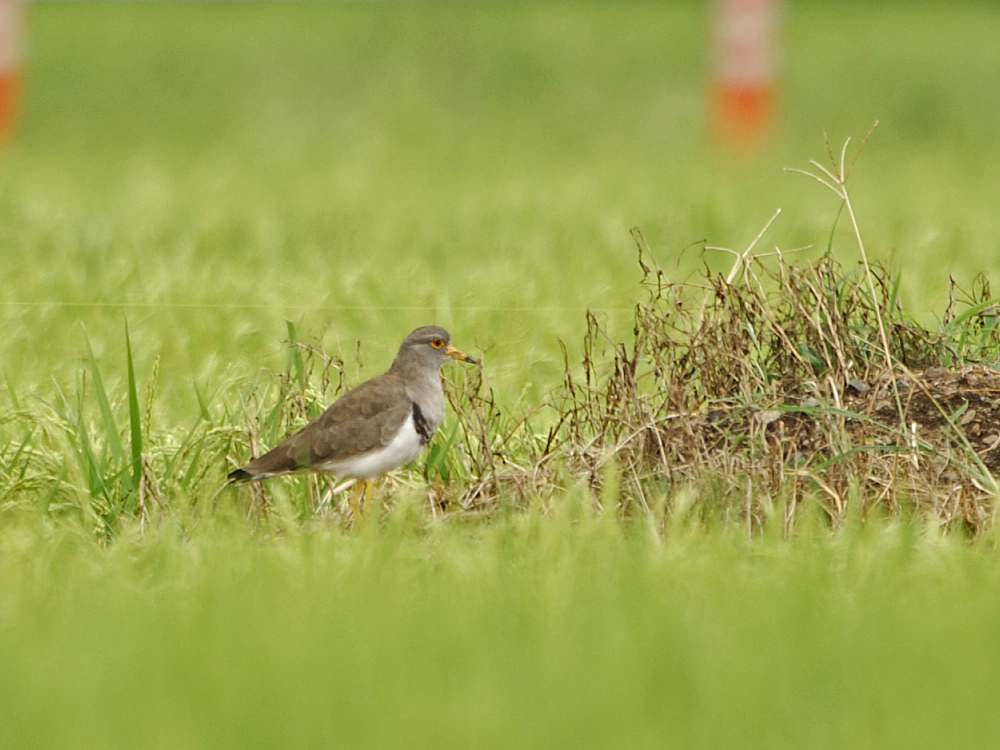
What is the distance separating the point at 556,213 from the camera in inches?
400

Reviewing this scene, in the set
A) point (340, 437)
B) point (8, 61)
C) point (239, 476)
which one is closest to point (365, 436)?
A: point (340, 437)

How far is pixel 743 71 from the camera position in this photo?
13.9m

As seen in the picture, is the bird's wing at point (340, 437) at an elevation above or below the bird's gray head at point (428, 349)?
below

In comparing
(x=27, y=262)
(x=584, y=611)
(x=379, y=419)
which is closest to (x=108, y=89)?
(x=27, y=262)

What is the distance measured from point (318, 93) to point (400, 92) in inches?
33.7

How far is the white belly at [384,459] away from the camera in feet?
15.1

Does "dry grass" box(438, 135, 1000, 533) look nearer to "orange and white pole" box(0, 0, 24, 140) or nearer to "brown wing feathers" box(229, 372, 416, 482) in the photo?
"brown wing feathers" box(229, 372, 416, 482)

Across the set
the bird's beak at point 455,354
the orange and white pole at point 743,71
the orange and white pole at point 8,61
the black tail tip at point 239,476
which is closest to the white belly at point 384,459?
the black tail tip at point 239,476

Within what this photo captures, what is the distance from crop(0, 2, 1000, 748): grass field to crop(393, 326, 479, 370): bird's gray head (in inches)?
13.6

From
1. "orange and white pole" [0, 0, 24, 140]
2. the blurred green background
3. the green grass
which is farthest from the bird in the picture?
"orange and white pole" [0, 0, 24, 140]

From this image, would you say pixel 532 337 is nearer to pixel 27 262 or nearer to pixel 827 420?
pixel 827 420

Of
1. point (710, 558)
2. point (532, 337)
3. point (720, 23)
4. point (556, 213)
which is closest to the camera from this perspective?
point (710, 558)

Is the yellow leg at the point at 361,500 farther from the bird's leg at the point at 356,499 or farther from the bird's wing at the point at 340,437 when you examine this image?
the bird's wing at the point at 340,437

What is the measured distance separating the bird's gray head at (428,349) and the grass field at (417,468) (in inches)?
13.6
